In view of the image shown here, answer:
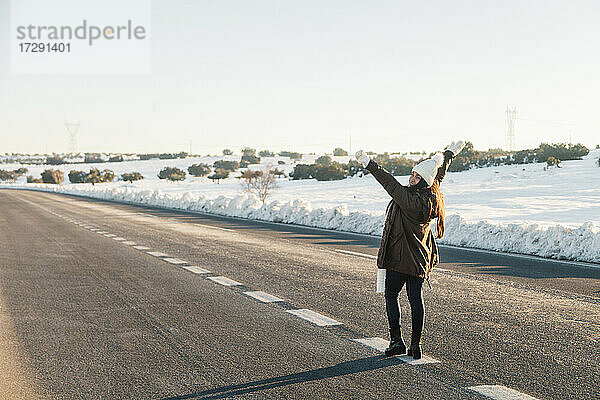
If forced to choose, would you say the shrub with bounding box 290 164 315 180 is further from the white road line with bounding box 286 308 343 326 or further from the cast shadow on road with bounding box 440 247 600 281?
the white road line with bounding box 286 308 343 326

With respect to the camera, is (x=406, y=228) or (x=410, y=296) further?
(x=410, y=296)

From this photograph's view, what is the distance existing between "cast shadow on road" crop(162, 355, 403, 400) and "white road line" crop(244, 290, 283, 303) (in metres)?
3.07

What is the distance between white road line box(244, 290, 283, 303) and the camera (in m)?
8.89

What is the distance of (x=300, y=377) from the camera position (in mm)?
5402

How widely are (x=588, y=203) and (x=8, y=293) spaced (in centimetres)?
2791

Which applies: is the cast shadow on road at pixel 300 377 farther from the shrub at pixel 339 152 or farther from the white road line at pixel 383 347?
the shrub at pixel 339 152

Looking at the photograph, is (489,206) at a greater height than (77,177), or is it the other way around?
(77,177)

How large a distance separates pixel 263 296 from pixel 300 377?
384 cm

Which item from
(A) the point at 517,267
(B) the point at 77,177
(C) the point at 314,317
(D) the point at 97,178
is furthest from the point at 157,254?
(B) the point at 77,177

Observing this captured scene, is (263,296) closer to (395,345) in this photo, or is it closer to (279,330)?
(279,330)

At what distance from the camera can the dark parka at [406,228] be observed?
5867mm

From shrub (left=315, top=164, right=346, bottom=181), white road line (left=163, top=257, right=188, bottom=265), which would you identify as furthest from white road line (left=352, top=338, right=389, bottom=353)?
shrub (left=315, top=164, right=346, bottom=181)

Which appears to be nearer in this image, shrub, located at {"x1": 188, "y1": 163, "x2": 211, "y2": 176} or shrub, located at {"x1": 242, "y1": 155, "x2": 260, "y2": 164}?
shrub, located at {"x1": 188, "y1": 163, "x2": 211, "y2": 176}

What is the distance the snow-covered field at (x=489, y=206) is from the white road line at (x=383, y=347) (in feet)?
26.8
